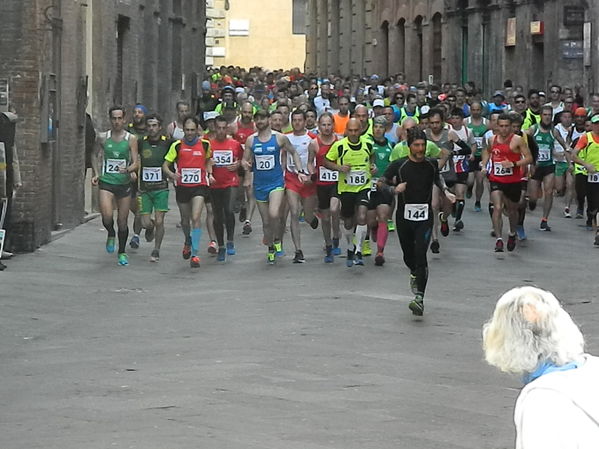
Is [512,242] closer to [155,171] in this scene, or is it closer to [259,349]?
[155,171]

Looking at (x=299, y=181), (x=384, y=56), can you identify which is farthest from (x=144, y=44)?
(x=384, y=56)

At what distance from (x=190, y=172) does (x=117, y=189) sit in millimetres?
854

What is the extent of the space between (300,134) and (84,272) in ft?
11.5

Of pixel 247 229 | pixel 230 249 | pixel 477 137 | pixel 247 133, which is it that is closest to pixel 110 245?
pixel 230 249

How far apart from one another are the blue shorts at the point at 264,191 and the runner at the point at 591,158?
4.73 metres

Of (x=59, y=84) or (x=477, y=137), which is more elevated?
(x=59, y=84)

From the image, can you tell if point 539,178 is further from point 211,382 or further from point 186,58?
point 186,58

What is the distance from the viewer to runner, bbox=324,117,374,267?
1827cm

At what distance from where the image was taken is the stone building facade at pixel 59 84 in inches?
774

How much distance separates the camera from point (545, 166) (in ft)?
75.8

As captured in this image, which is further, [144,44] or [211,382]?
[144,44]

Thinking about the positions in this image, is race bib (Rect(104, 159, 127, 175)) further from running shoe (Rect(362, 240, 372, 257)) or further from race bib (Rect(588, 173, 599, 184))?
race bib (Rect(588, 173, 599, 184))

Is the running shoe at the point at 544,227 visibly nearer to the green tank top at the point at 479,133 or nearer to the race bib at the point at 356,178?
the green tank top at the point at 479,133

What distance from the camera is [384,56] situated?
6369 centimetres
